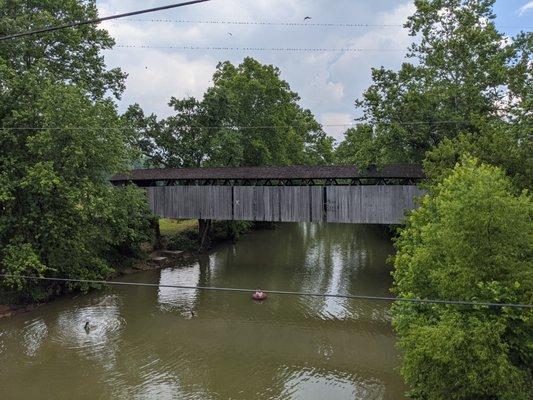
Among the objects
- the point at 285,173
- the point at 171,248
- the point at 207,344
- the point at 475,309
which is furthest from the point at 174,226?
the point at 475,309

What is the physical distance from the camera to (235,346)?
14453 mm

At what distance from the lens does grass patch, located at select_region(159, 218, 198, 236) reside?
31916 mm

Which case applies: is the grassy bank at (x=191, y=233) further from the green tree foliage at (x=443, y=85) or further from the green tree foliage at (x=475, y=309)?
the green tree foliage at (x=475, y=309)

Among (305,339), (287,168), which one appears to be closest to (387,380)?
(305,339)

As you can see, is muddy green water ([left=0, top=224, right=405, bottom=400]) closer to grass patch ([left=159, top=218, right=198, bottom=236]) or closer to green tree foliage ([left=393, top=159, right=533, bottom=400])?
green tree foliage ([left=393, top=159, right=533, bottom=400])

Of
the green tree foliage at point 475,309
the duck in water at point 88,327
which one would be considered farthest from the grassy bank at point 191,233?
the green tree foliage at point 475,309

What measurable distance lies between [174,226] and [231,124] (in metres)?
9.24

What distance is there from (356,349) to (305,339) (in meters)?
1.80

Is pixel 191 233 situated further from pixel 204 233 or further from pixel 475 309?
pixel 475 309

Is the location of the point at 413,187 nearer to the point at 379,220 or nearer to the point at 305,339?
the point at 379,220

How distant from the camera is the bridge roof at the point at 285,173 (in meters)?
20.9

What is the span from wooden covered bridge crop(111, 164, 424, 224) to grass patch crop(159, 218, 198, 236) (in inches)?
200

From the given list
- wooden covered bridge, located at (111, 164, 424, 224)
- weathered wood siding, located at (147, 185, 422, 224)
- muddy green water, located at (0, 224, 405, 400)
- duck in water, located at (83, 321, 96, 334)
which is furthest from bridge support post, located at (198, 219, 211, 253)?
duck in water, located at (83, 321, 96, 334)

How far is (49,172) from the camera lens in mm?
16188
